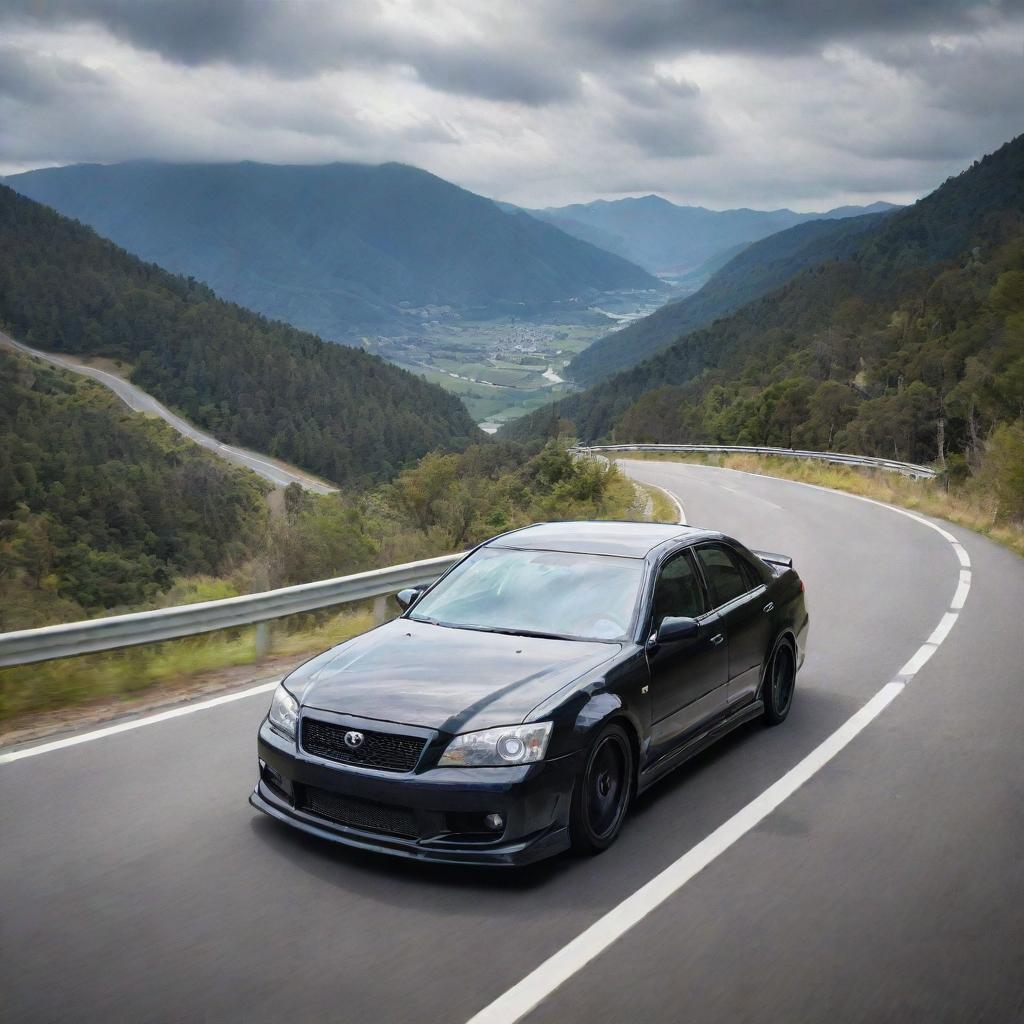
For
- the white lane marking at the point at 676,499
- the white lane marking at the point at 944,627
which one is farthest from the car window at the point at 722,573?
the white lane marking at the point at 676,499

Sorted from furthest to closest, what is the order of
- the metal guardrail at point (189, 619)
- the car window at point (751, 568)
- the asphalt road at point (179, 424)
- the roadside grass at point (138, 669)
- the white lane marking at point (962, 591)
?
the asphalt road at point (179, 424)
the white lane marking at point (962, 591)
the roadside grass at point (138, 669)
the metal guardrail at point (189, 619)
the car window at point (751, 568)

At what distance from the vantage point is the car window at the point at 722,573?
22.1ft

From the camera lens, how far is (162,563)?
53.5 metres

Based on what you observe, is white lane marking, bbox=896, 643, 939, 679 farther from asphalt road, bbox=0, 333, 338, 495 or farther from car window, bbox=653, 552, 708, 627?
asphalt road, bbox=0, 333, 338, 495

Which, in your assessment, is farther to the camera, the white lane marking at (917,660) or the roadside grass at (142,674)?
the white lane marking at (917,660)

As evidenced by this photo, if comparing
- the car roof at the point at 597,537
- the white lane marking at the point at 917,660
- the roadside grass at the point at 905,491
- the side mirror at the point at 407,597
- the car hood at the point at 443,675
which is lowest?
the roadside grass at the point at 905,491

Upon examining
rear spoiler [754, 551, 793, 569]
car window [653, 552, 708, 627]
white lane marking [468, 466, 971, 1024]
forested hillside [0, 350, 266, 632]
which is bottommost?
forested hillside [0, 350, 266, 632]

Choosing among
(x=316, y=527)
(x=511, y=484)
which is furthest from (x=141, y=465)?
(x=316, y=527)

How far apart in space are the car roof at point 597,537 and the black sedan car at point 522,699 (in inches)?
0.7

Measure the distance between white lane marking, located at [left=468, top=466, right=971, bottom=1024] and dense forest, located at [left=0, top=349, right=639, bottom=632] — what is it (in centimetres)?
751

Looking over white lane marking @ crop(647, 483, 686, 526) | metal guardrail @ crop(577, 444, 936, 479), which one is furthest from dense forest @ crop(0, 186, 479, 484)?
white lane marking @ crop(647, 483, 686, 526)

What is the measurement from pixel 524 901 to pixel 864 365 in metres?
106

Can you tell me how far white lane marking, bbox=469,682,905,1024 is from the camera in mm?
3721

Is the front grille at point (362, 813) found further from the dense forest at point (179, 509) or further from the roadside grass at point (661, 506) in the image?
the roadside grass at point (661, 506)
